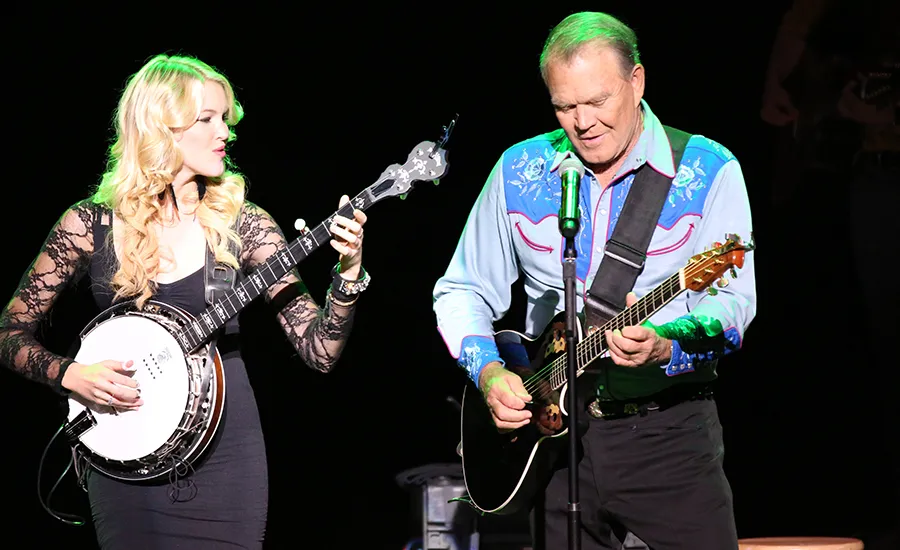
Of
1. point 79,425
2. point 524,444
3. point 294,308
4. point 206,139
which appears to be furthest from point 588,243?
point 79,425

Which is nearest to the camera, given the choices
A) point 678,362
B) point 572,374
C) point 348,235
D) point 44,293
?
point 572,374

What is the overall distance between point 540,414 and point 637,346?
53 centimetres

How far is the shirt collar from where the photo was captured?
3037 millimetres

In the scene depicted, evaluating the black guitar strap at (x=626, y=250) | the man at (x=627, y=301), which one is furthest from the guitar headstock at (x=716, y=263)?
the black guitar strap at (x=626, y=250)

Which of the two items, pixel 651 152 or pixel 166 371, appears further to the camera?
pixel 166 371

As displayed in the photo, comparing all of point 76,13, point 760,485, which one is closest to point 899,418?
point 760,485

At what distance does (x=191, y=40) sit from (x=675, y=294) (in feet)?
10.9

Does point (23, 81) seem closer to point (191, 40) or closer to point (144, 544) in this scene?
point (191, 40)

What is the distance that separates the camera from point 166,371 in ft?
10.6

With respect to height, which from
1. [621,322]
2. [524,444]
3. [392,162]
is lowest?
[524,444]

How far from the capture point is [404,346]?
5.57 m

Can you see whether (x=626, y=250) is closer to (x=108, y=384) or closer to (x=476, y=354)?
(x=476, y=354)

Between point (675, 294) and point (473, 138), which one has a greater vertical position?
point (473, 138)

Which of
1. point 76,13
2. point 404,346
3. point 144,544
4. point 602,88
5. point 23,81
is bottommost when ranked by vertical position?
point 144,544
